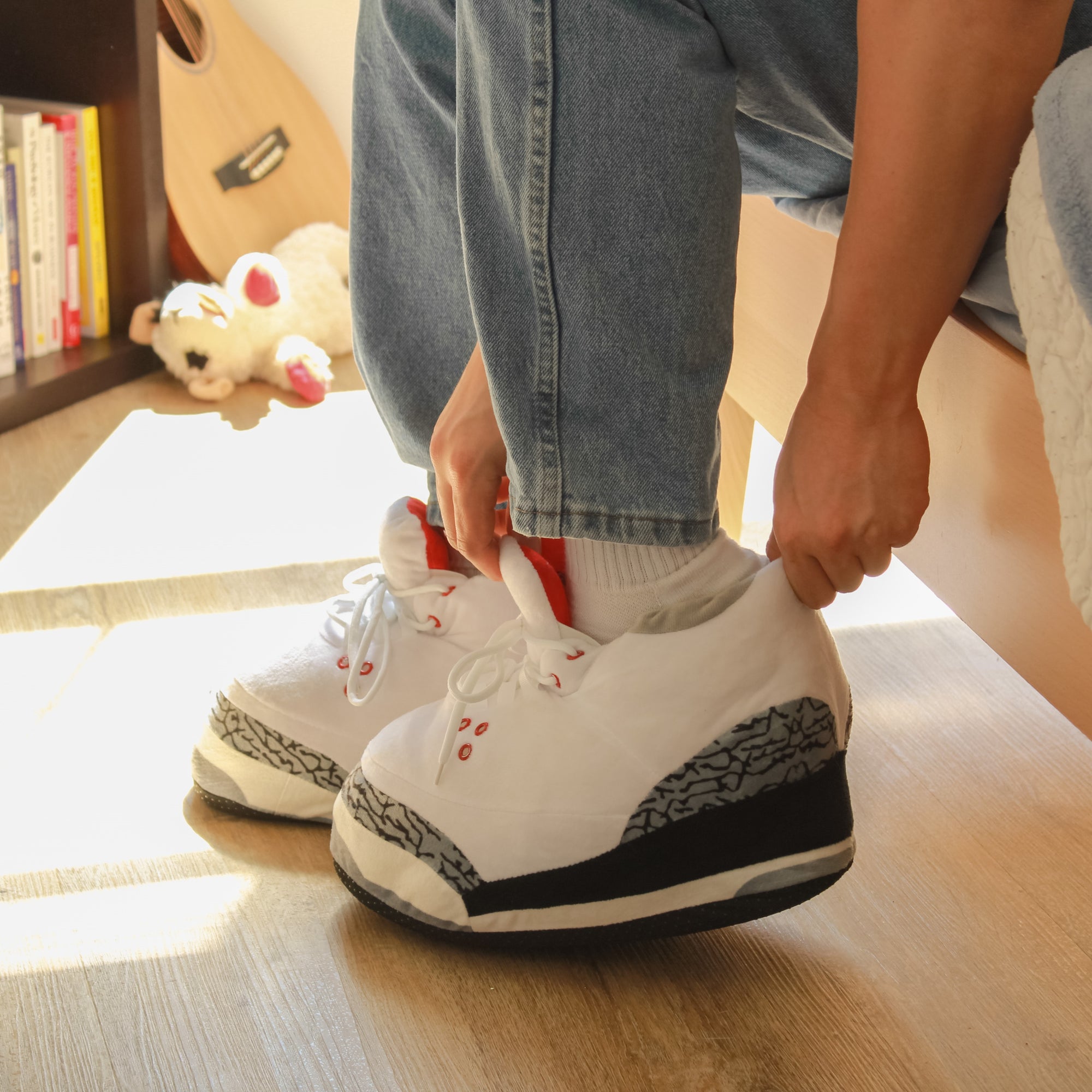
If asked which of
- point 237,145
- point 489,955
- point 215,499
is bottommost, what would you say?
point 215,499

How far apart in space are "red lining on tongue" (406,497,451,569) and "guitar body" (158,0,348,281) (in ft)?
3.64

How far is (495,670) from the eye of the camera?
2.02 ft

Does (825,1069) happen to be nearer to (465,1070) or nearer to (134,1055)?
(465,1070)

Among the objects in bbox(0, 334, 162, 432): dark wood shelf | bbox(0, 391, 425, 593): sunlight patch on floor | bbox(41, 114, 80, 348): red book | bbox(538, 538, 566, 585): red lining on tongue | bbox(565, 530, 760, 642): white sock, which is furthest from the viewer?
bbox(41, 114, 80, 348): red book

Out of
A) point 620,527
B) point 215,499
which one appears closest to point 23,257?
point 215,499

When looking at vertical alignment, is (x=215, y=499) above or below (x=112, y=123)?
below

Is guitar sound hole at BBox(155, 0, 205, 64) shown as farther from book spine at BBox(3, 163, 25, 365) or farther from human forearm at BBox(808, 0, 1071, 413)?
human forearm at BBox(808, 0, 1071, 413)

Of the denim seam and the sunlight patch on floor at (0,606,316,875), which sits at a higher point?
the denim seam

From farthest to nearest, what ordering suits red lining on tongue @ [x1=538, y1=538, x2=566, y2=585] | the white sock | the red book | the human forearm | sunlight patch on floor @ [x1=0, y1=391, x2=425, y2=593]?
the red book, sunlight patch on floor @ [x1=0, y1=391, x2=425, y2=593], red lining on tongue @ [x1=538, y1=538, x2=566, y2=585], the white sock, the human forearm

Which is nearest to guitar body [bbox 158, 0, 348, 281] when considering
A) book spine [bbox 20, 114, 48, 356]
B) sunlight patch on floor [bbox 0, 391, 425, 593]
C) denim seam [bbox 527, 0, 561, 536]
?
book spine [bbox 20, 114, 48, 356]

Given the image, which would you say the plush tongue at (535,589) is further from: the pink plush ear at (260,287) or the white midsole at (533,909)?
the pink plush ear at (260,287)

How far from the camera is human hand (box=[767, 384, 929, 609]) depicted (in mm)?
488

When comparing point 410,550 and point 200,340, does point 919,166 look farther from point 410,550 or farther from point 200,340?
point 200,340

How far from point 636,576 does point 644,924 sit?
18cm
